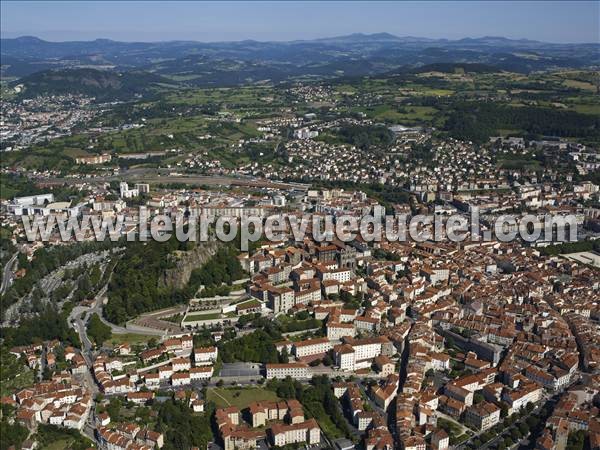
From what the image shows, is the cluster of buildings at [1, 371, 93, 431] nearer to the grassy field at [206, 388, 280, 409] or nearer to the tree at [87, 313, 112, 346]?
the tree at [87, 313, 112, 346]

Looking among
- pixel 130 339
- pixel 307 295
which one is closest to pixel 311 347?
pixel 307 295

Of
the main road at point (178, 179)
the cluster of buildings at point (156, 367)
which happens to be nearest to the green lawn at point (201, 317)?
the cluster of buildings at point (156, 367)

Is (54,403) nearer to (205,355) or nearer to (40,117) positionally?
(205,355)

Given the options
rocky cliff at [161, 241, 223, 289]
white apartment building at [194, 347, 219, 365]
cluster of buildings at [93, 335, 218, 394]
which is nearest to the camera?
cluster of buildings at [93, 335, 218, 394]

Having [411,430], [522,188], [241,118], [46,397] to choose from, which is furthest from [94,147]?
[411,430]

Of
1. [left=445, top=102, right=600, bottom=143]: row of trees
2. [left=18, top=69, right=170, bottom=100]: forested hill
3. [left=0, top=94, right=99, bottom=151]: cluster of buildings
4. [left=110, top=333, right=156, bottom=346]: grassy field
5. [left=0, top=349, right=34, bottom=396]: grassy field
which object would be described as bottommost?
[left=0, top=349, right=34, bottom=396]: grassy field

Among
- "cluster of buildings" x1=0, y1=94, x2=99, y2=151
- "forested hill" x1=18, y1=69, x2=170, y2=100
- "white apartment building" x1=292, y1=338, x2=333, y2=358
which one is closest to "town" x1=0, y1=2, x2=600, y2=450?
"white apartment building" x1=292, y1=338, x2=333, y2=358

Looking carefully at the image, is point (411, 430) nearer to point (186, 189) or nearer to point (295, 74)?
point (186, 189)
